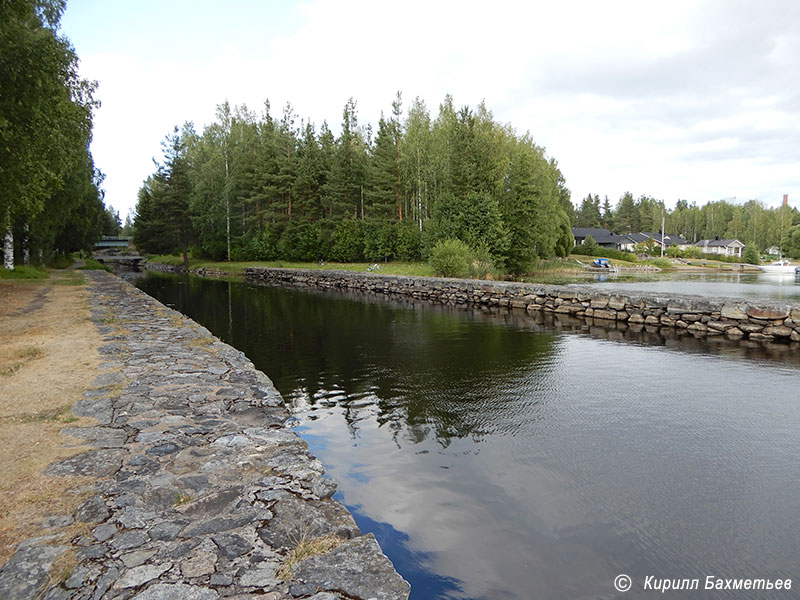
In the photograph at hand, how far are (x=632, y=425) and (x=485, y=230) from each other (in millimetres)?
27358

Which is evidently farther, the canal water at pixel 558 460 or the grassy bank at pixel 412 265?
the grassy bank at pixel 412 265

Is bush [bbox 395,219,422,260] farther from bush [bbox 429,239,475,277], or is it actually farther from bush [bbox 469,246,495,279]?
bush [bbox 429,239,475,277]

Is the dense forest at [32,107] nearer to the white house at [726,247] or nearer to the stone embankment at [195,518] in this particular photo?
the stone embankment at [195,518]

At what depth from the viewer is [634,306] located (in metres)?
15.2

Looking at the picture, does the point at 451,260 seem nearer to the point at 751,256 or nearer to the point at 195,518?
the point at 195,518

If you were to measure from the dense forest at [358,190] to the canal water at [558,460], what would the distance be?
2236 cm

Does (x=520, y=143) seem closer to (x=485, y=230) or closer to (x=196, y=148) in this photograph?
(x=485, y=230)

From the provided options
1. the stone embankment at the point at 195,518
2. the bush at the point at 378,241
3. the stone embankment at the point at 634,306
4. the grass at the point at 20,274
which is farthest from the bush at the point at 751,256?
the stone embankment at the point at 195,518

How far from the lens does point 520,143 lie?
139ft

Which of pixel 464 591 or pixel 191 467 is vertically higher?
pixel 191 467

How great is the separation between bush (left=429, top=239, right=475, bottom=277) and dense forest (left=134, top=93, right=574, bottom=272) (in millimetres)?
2985

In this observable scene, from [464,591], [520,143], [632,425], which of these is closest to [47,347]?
[464,591]

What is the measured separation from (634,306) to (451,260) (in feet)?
44.8

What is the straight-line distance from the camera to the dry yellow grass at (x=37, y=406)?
3.21 meters
